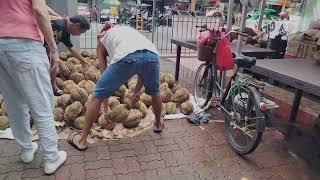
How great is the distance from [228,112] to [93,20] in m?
8.34

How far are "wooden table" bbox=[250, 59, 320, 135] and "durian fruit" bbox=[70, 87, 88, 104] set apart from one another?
85.1 inches

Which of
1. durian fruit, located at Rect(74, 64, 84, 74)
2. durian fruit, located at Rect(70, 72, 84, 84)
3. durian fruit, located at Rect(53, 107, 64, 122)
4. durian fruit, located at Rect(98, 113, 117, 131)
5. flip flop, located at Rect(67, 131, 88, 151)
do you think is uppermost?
durian fruit, located at Rect(74, 64, 84, 74)

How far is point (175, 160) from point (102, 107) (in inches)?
46.8

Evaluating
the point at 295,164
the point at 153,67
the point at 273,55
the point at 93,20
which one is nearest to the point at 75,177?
the point at 153,67

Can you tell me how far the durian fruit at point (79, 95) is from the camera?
3.96 meters

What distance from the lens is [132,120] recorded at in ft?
12.9

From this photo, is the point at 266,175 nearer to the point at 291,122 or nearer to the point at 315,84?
the point at 315,84

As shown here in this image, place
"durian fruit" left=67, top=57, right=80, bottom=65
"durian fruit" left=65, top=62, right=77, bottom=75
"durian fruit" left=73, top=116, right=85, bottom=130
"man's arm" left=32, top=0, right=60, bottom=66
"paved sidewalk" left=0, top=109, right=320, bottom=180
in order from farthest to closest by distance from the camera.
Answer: "durian fruit" left=67, top=57, right=80, bottom=65 < "durian fruit" left=65, top=62, right=77, bottom=75 < "durian fruit" left=73, top=116, right=85, bottom=130 < "paved sidewalk" left=0, top=109, right=320, bottom=180 < "man's arm" left=32, top=0, right=60, bottom=66

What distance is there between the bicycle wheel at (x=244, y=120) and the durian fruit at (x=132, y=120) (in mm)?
1089

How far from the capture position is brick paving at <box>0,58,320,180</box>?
3078 mm

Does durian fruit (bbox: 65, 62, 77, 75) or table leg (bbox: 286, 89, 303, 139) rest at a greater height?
durian fruit (bbox: 65, 62, 77, 75)

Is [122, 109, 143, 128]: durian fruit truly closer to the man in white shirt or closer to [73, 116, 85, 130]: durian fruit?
[73, 116, 85, 130]: durian fruit

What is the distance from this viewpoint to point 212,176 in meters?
3.17

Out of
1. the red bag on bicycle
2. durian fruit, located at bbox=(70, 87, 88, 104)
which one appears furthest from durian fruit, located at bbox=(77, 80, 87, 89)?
the red bag on bicycle
